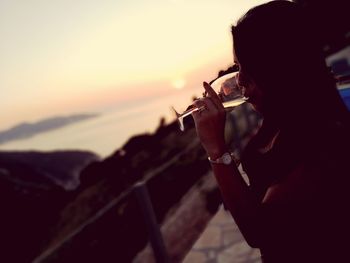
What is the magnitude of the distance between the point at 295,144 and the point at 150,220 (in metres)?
2.90

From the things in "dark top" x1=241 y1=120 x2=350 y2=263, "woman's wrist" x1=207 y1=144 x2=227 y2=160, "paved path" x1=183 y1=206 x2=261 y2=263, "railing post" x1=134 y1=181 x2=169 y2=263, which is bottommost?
"paved path" x1=183 y1=206 x2=261 y2=263

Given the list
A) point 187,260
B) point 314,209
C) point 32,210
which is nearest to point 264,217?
point 314,209

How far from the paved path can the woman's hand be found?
9.61 ft

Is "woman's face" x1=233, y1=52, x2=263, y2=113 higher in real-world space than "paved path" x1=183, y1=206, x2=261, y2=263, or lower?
higher

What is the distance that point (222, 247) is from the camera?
4.55 metres

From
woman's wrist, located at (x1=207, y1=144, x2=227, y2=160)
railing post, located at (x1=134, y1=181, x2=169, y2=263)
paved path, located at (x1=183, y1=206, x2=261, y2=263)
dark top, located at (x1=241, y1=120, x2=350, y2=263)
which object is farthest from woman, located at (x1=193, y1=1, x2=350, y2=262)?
paved path, located at (x1=183, y1=206, x2=261, y2=263)

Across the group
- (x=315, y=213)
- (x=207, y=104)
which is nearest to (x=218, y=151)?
(x=207, y=104)

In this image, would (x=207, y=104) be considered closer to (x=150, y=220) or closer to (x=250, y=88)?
(x=250, y=88)

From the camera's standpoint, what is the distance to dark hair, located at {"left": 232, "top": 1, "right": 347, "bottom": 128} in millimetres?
1230

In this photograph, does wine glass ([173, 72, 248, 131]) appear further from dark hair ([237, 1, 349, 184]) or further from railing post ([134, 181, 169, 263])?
railing post ([134, 181, 169, 263])

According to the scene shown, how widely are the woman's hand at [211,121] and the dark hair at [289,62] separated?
0.19 metres

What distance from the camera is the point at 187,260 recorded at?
4492 mm

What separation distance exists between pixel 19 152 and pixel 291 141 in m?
44.2

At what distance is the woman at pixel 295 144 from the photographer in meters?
1.18
